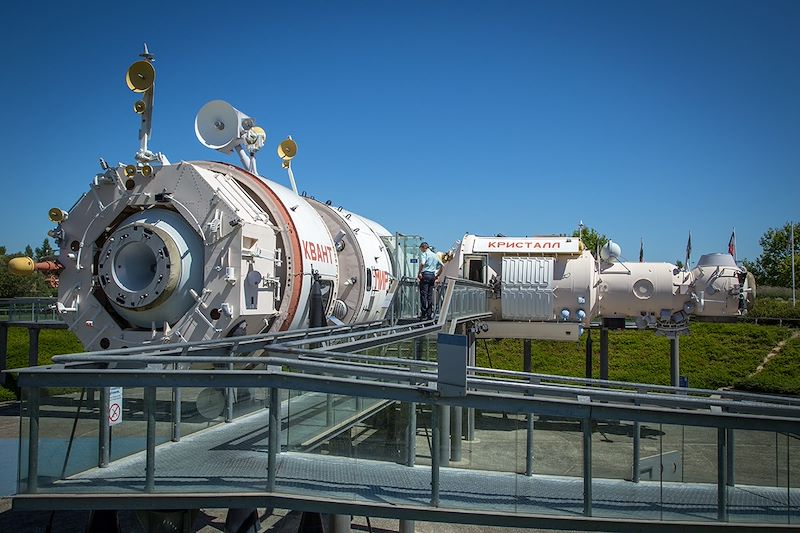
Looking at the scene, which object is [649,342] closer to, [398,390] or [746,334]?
[746,334]

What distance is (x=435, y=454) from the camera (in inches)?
221

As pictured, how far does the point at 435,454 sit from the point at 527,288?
15.3 m

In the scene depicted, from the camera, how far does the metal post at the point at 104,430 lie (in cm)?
548

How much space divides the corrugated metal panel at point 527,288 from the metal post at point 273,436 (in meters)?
15.6

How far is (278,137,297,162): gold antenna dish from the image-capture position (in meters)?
16.1

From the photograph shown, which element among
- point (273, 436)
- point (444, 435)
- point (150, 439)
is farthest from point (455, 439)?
point (150, 439)

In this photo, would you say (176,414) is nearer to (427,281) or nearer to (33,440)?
(33,440)

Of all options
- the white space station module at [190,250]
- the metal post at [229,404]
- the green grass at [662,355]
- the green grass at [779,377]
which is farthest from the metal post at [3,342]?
the green grass at [779,377]

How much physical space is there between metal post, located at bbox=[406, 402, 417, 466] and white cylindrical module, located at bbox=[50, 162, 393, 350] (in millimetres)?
4576

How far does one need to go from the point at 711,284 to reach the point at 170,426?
18.1 metres

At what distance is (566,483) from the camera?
5.73 m

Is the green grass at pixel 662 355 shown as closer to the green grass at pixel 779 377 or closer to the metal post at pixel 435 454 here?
the green grass at pixel 779 377

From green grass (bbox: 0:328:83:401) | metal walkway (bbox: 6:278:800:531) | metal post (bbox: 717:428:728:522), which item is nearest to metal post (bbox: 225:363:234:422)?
metal walkway (bbox: 6:278:800:531)

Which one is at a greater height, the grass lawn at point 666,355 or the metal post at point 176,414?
the metal post at point 176,414
